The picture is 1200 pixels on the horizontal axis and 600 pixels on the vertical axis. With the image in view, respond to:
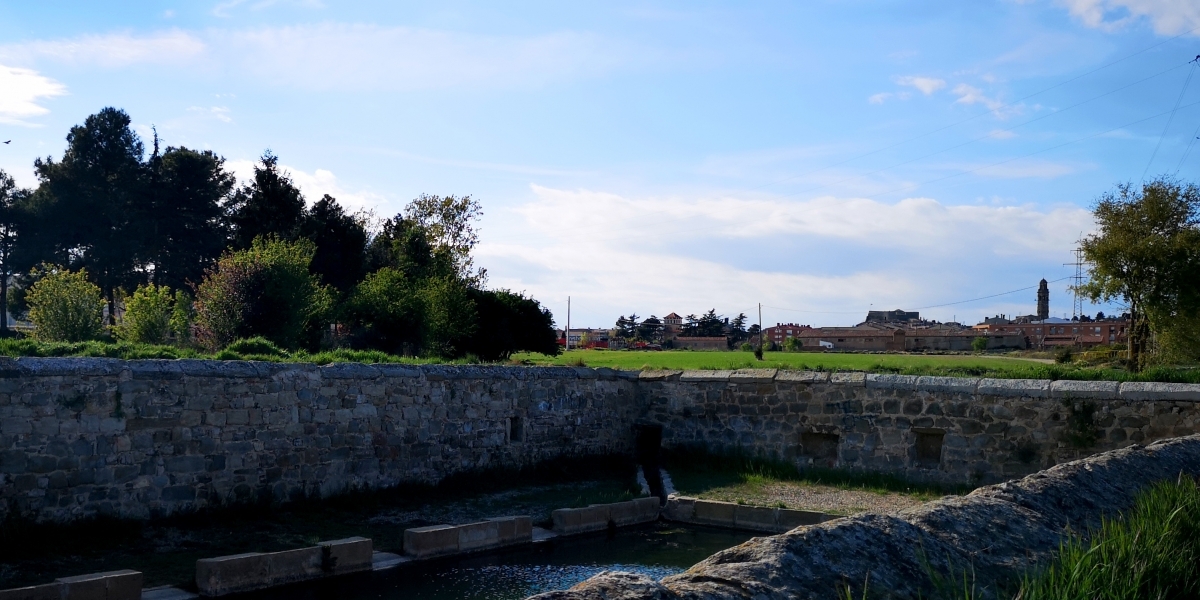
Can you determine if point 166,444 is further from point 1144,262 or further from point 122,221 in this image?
point 122,221

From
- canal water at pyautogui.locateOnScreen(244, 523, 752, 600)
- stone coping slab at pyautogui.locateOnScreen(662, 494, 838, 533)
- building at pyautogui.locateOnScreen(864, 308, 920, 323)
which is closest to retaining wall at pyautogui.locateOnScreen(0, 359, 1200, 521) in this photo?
canal water at pyautogui.locateOnScreen(244, 523, 752, 600)

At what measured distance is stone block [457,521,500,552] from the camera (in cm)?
1024

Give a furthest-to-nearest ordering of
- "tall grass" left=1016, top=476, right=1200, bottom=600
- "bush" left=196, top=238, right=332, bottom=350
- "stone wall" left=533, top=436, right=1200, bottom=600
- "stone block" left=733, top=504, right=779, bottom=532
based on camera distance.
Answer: "bush" left=196, top=238, right=332, bottom=350 < "stone block" left=733, top=504, right=779, bottom=532 < "tall grass" left=1016, top=476, right=1200, bottom=600 < "stone wall" left=533, top=436, right=1200, bottom=600

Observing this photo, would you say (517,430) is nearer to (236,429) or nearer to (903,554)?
(236,429)

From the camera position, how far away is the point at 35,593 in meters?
6.99

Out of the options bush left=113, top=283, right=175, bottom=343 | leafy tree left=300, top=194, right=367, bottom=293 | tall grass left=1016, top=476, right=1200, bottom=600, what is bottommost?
tall grass left=1016, top=476, right=1200, bottom=600

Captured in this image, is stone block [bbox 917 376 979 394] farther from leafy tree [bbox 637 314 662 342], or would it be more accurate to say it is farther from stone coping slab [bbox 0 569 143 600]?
leafy tree [bbox 637 314 662 342]

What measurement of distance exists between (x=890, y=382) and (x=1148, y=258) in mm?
12224

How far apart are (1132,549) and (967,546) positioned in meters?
0.67

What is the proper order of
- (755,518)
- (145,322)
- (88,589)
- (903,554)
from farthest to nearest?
(145,322), (755,518), (88,589), (903,554)

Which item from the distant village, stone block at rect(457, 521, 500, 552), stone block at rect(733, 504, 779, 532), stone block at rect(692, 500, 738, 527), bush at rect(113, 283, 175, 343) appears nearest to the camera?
stone block at rect(457, 521, 500, 552)

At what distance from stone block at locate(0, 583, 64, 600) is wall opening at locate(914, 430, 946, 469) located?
38.0 feet

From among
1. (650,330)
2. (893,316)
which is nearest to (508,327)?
(650,330)

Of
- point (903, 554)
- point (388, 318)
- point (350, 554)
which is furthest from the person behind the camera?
point (388, 318)
